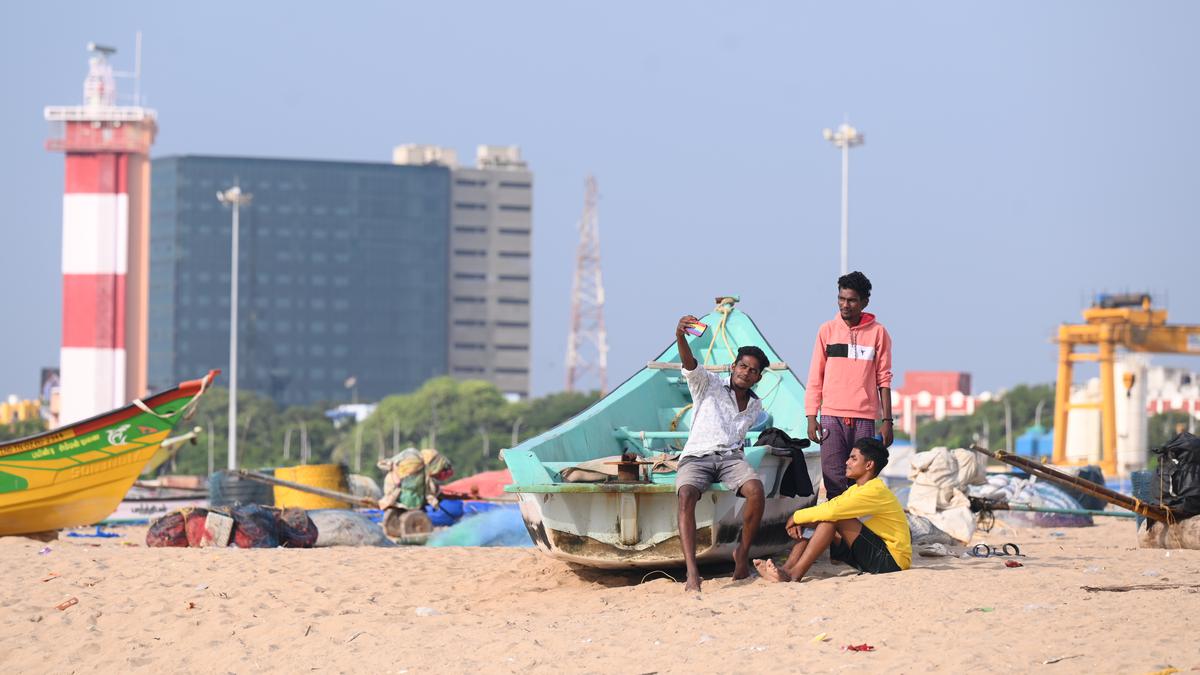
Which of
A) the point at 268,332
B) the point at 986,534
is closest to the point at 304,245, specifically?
the point at 268,332

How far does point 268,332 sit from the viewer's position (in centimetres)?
15275

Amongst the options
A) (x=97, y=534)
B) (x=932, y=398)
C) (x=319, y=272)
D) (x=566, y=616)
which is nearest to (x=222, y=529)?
(x=97, y=534)

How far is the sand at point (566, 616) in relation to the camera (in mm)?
7047

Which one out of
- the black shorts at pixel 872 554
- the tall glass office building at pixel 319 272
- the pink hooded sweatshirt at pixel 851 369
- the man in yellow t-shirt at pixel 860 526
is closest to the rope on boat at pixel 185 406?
the pink hooded sweatshirt at pixel 851 369

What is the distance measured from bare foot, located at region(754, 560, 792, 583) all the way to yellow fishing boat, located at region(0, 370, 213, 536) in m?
7.48

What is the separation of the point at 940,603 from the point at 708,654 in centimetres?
130

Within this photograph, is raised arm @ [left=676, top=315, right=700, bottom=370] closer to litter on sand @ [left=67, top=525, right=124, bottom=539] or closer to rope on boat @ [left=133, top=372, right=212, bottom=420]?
rope on boat @ [left=133, top=372, right=212, bottom=420]

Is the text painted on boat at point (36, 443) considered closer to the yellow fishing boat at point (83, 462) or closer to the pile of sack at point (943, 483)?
the yellow fishing boat at point (83, 462)

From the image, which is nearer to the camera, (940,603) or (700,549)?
(940,603)

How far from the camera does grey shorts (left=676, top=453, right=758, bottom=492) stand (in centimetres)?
917

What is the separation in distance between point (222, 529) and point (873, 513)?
624cm

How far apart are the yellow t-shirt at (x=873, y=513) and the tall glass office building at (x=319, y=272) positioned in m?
144

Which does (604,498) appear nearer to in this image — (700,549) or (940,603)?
(700,549)

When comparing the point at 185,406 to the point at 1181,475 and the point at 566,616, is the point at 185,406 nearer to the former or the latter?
the point at 566,616
